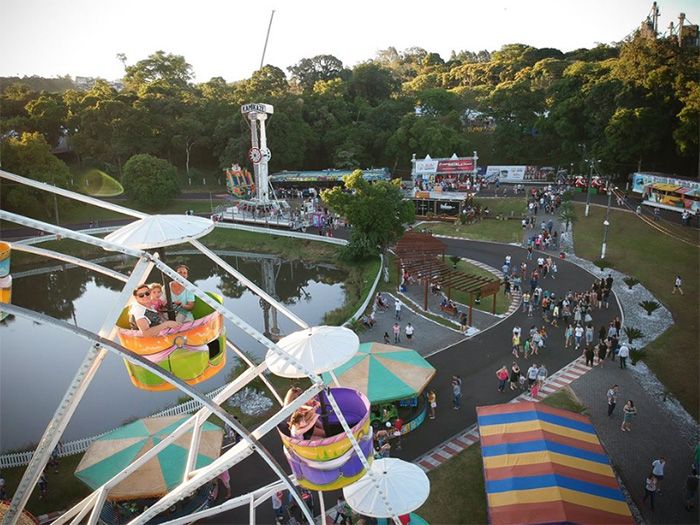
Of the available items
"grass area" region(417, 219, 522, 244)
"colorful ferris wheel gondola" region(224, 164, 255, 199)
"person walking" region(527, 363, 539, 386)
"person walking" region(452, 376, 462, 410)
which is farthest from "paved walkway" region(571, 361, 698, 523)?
"colorful ferris wheel gondola" region(224, 164, 255, 199)

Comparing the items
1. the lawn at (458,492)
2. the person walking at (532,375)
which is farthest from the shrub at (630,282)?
the lawn at (458,492)

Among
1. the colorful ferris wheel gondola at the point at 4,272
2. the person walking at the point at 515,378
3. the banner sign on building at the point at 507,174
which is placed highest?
the banner sign on building at the point at 507,174

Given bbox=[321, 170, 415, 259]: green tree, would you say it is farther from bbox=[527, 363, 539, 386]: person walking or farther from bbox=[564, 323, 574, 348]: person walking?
bbox=[527, 363, 539, 386]: person walking

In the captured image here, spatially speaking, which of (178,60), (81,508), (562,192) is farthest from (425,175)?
(178,60)

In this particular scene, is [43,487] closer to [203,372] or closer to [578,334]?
[203,372]

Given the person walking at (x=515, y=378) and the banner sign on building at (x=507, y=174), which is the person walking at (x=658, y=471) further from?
the banner sign on building at (x=507, y=174)

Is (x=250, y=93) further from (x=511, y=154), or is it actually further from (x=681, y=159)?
(x=681, y=159)

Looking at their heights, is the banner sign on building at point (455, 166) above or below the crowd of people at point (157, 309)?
above
